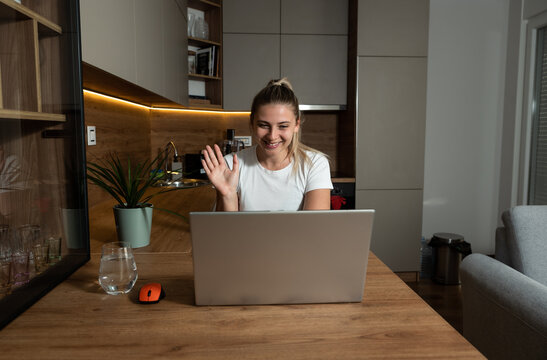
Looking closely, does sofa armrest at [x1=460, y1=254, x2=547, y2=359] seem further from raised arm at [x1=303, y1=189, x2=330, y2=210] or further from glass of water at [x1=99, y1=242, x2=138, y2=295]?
glass of water at [x1=99, y1=242, x2=138, y2=295]

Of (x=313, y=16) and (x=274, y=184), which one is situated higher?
(x=313, y=16)

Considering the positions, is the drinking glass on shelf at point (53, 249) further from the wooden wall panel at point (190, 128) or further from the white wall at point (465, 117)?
the white wall at point (465, 117)

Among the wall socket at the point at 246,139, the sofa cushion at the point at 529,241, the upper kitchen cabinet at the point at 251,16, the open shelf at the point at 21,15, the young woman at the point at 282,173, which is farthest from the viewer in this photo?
the wall socket at the point at 246,139

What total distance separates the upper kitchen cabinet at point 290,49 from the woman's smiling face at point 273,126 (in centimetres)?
178

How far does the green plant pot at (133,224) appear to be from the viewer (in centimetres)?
142

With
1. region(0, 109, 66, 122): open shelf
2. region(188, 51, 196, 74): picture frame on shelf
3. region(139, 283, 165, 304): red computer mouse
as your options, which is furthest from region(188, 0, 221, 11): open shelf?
region(139, 283, 165, 304): red computer mouse

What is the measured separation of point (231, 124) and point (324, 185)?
82.7 inches

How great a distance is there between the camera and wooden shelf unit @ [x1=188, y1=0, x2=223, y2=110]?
3.33 m

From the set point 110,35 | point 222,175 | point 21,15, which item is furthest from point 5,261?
point 110,35

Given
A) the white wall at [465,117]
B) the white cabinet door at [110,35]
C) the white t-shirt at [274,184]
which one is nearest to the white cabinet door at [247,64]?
the white wall at [465,117]

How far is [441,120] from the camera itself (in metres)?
3.79

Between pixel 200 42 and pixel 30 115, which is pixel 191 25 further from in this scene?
pixel 30 115

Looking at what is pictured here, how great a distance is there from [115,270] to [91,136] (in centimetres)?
150

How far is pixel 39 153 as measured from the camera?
1121 mm
